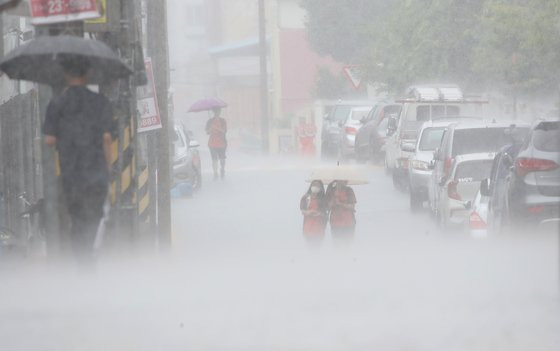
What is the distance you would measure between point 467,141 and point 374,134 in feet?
46.9

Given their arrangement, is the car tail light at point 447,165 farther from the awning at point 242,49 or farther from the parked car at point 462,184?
the awning at point 242,49

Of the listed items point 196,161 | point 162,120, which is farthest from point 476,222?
point 196,161

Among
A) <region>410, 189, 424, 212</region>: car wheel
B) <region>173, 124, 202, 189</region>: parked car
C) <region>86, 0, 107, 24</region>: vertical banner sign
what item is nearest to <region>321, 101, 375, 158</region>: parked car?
<region>173, 124, 202, 189</region>: parked car

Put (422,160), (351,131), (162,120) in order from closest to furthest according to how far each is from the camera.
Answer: (162,120)
(422,160)
(351,131)

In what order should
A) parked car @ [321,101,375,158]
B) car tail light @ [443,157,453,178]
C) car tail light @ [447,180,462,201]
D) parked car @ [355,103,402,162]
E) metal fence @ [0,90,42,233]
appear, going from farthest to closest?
parked car @ [321,101,375,158] < parked car @ [355,103,402,162] < car tail light @ [443,157,453,178] < car tail light @ [447,180,462,201] < metal fence @ [0,90,42,233]

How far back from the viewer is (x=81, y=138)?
9.44 metres

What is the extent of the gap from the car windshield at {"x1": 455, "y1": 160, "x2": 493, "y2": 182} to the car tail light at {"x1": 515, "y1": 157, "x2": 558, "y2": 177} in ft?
16.7

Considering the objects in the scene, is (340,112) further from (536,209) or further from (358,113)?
(536,209)

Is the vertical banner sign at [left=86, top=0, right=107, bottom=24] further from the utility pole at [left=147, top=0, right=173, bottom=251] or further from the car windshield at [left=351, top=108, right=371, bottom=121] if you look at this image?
the car windshield at [left=351, top=108, right=371, bottom=121]

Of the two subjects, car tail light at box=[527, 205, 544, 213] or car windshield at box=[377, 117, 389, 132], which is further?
car windshield at box=[377, 117, 389, 132]

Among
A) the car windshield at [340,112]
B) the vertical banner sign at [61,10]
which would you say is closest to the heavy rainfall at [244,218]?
the vertical banner sign at [61,10]

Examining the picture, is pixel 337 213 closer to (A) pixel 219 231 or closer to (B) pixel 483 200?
(B) pixel 483 200

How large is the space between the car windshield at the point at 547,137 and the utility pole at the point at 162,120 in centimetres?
432

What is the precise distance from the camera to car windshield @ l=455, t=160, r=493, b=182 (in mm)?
19578
